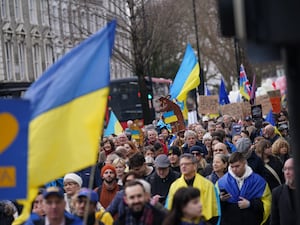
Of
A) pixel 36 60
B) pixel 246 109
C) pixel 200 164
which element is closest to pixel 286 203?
pixel 200 164

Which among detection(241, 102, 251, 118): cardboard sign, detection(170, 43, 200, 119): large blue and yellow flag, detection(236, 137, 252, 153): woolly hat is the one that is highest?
detection(170, 43, 200, 119): large blue and yellow flag

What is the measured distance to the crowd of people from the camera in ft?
23.4

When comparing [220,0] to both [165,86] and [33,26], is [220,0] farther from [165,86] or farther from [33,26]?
[33,26]

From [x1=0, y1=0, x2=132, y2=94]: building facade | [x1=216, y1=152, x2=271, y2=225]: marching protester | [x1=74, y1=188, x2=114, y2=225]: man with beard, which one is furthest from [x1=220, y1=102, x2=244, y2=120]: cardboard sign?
[x1=0, y1=0, x2=132, y2=94]: building facade

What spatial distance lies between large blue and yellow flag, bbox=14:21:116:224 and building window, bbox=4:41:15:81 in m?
43.8

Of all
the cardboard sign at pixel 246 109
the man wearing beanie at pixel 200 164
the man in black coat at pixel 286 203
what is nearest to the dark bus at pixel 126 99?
the cardboard sign at pixel 246 109

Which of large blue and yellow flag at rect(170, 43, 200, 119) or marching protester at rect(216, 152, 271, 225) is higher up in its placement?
large blue and yellow flag at rect(170, 43, 200, 119)

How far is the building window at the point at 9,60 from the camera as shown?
5047 centimetres

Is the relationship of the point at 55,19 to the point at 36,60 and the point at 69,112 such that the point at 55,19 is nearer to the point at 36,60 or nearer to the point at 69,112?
the point at 36,60

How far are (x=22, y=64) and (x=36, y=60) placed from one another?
2.51m

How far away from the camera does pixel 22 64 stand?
5306 cm

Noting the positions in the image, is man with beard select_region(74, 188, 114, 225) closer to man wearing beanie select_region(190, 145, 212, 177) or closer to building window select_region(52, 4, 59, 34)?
man wearing beanie select_region(190, 145, 212, 177)

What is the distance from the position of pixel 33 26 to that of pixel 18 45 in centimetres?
291

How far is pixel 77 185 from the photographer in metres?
9.98
